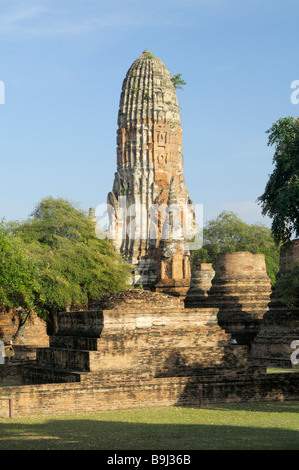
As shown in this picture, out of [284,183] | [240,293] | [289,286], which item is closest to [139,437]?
[284,183]

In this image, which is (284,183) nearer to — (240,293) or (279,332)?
(279,332)

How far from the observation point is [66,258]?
32.8 meters

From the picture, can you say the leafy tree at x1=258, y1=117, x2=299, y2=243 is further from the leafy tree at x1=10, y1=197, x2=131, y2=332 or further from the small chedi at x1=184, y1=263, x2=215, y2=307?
the small chedi at x1=184, y1=263, x2=215, y2=307

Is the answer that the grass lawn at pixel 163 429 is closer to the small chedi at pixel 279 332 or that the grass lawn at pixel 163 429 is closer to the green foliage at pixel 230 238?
the small chedi at pixel 279 332

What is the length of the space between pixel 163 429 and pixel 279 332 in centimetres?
1345

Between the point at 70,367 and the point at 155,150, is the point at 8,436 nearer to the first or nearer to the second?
the point at 70,367

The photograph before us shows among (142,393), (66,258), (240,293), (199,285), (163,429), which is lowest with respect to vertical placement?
(163,429)

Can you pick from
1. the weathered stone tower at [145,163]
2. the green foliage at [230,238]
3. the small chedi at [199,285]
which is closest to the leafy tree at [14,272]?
the small chedi at [199,285]

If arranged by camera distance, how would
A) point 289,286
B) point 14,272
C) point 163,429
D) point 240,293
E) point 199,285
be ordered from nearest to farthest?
point 163,429
point 14,272
point 289,286
point 240,293
point 199,285

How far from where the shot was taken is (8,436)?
12.1m

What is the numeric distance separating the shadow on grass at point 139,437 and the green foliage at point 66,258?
13.8m

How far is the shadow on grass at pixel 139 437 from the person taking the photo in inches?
432

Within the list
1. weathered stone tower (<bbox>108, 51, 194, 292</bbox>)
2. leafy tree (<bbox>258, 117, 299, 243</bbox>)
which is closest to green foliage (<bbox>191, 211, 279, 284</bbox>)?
weathered stone tower (<bbox>108, 51, 194, 292</bbox>)
